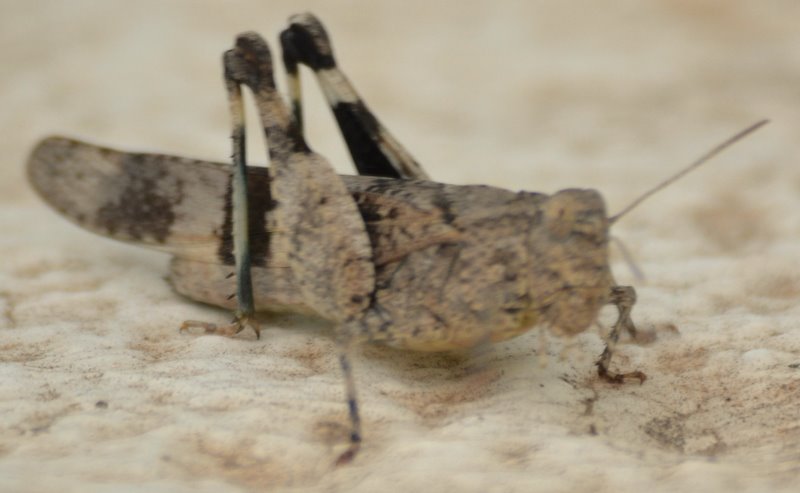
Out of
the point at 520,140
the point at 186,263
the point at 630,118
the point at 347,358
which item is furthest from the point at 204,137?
the point at 347,358

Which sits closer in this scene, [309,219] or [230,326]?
[309,219]

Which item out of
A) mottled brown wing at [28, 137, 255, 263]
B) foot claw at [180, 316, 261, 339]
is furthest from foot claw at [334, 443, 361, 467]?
mottled brown wing at [28, 137, 255, 263]

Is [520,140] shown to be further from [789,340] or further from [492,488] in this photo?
[492,488]

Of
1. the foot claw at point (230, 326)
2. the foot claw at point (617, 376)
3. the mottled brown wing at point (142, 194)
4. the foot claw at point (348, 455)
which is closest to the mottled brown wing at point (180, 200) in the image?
the mottled brown wing at point (142, 194)

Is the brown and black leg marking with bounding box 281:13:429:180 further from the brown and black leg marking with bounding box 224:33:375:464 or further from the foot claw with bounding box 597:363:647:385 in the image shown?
the foot claw with bounding box 597:363:647:385

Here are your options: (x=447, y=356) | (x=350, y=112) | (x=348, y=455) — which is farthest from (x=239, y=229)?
(x=348, y=455)

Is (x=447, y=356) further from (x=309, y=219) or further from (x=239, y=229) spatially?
(x=239, y=229)
